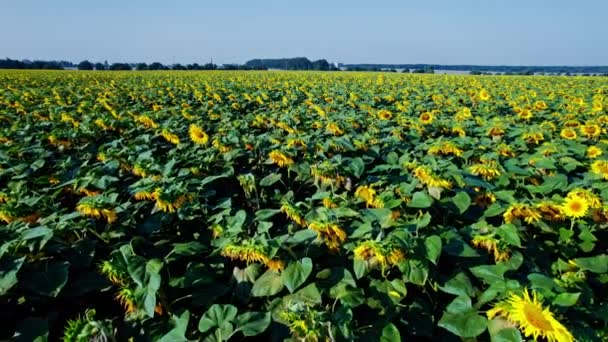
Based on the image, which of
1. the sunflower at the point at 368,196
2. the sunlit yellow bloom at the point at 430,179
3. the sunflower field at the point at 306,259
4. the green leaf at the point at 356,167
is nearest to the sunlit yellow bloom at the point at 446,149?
the sunflower field at the point at 306,259

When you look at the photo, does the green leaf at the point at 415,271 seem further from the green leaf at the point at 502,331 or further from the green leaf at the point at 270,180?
the green leaf at the point at 270,180

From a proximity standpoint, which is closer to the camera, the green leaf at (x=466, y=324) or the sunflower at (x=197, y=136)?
the green leaf at (x=466, y=324)

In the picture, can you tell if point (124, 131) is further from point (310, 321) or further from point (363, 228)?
point (310, 321)

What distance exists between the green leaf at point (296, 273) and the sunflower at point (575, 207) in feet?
5.59

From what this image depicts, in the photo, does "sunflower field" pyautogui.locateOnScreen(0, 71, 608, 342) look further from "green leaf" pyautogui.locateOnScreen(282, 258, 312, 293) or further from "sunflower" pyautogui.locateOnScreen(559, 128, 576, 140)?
"sunflower" pyautogui.locateOnScreen(559, 128, 576, 140)

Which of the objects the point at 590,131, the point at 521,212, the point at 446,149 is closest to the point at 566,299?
the point at 521,212

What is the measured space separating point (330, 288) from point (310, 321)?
0.43m

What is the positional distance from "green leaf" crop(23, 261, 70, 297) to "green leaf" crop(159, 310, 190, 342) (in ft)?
1.62

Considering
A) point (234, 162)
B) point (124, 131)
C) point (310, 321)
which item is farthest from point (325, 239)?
point (124, 131)

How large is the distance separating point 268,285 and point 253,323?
0.24 metres

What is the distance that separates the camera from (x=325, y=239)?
6.34ft

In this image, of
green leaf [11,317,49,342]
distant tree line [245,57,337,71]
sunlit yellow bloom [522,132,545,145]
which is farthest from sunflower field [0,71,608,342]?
distant tree line [245,57,337,71]

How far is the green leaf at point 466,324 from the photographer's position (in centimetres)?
159

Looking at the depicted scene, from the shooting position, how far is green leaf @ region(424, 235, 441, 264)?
175 centimetres
